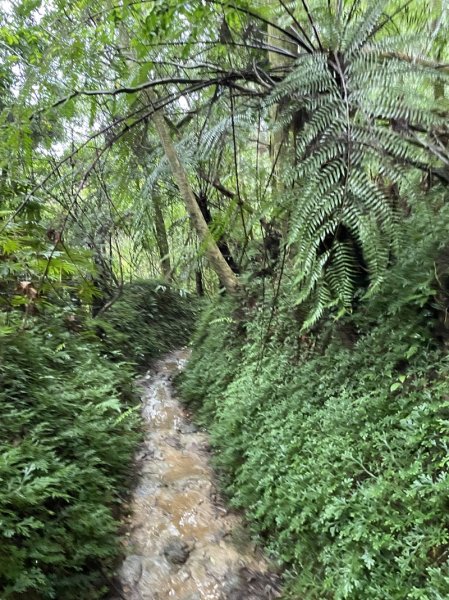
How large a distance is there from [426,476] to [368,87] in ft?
6.60

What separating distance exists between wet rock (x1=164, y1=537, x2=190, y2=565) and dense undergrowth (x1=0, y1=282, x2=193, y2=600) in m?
0.44

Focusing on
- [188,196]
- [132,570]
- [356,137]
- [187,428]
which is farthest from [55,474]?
[188,196]

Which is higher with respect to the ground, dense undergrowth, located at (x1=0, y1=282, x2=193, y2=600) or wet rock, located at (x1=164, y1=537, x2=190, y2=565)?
dense undergrowth, located at (x1=0, y1=282, x2=193, y2=600)

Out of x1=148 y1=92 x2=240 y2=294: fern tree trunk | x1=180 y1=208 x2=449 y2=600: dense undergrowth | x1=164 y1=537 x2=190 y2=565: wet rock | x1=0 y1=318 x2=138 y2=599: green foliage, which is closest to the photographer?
x1=180 y1=208 x2=449 y2=600: dense undergrowth

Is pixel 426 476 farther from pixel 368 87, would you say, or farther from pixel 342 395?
pixel 368 87

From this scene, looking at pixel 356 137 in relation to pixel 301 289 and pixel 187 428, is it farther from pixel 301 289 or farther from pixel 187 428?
pixel 187 428

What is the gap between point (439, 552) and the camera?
202 centimetres

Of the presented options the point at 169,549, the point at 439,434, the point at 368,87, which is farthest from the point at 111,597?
the point at 368,87

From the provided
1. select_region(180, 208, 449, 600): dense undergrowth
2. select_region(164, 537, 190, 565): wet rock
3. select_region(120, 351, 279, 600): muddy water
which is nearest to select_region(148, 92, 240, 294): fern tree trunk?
select_region(180, 208, 449, 600): dense undergrowth

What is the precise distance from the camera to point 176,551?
337 cm

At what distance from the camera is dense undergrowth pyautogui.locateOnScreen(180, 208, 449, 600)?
7.04 ft

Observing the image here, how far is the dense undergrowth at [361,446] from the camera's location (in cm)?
215

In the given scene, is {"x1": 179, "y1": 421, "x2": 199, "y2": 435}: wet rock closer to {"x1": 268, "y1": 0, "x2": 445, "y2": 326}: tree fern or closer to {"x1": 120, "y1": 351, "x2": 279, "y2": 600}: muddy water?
{"x1": 120, "y1": 351, "x2": 279, "y2": 600}: muddy water

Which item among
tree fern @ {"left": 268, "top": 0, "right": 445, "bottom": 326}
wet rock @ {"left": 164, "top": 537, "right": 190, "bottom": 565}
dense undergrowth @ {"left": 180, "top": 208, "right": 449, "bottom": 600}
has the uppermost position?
tree fern @ {"left": 268, "top": 0, "right": 445, "bottom": 326}
